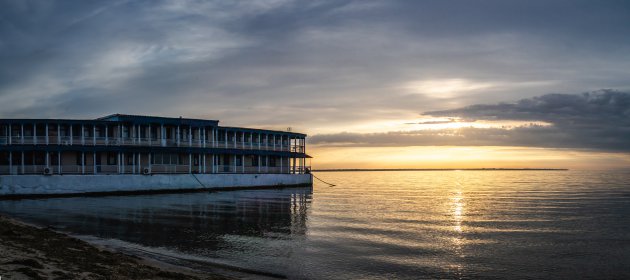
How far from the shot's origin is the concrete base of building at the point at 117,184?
38.3 meters

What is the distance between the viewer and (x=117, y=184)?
42.1 metres

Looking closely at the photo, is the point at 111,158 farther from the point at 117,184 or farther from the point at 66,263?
the point at 66,263

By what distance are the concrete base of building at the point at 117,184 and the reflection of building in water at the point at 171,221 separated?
20.2ft

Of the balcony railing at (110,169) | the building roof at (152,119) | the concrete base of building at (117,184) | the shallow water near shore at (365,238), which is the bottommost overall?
the shallow water near shore at (365,238)

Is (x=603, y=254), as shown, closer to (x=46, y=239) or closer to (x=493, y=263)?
(x=493, y=263)

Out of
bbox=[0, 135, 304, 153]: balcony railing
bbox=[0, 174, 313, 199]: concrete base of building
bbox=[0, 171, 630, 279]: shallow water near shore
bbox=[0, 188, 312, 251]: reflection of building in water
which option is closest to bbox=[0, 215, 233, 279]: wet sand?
bbox=[0, 171, 630, 279]: shallow water near shore

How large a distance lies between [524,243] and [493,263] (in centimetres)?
454

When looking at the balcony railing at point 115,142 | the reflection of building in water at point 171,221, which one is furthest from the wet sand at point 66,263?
the balcony railing at point 115,142

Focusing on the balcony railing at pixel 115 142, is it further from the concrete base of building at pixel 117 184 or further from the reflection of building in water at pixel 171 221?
the reflection of building in water at pixel 171 221

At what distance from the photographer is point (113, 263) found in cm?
1200

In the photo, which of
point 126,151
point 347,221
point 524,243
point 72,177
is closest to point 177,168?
point 126,151

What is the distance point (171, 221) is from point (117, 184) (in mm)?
20704

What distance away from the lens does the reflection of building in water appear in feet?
62.7

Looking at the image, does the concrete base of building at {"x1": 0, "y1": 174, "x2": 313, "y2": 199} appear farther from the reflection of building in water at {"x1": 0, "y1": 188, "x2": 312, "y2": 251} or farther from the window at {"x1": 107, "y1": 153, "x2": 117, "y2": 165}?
the reflection of building in water at {"x1": 0, "y1": 188, "x2": 312, "y2": 251}
